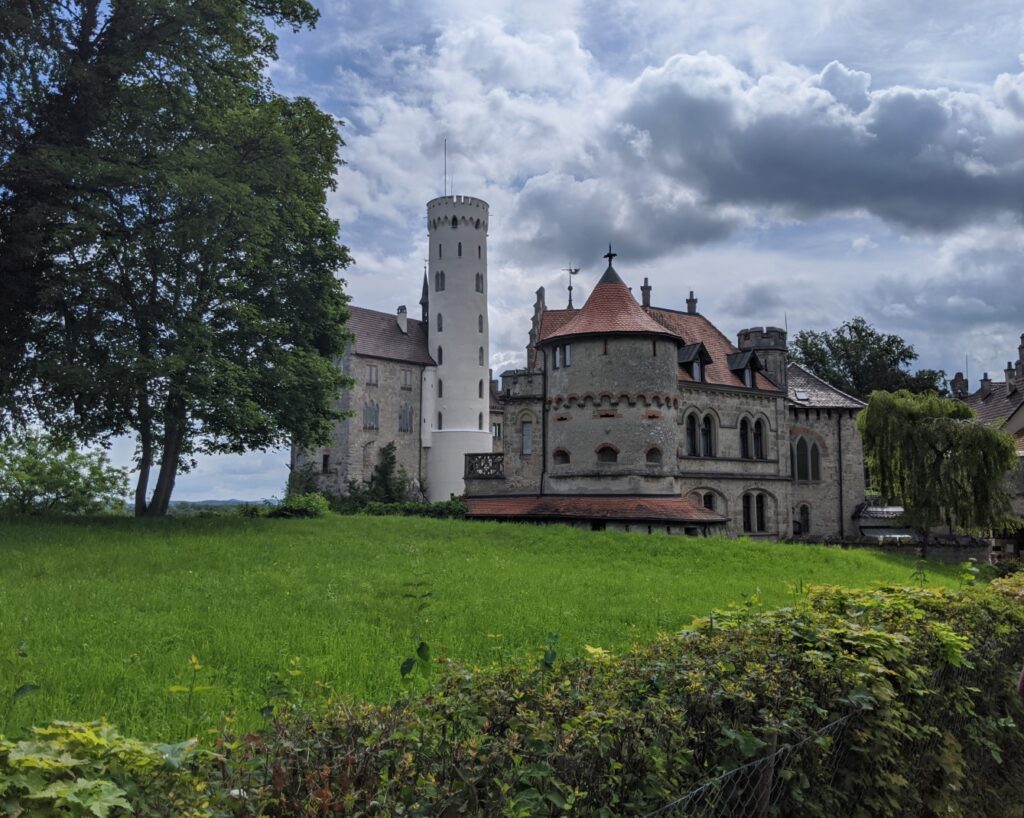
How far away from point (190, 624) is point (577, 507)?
72.2 ft

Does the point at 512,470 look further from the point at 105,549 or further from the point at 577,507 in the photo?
the point at 105,549

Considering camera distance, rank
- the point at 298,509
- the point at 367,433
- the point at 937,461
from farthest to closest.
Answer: the point at 367,433 → the point at 937,461 → the point at 298,509

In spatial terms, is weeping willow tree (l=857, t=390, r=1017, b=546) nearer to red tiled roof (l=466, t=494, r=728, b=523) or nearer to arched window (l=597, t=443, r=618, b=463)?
red tiled roof (l=466, t=494, r=728, b=523)

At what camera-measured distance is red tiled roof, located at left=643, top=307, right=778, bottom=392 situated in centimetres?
3938

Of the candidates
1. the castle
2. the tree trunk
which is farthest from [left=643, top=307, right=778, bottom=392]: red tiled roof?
the tree trunk

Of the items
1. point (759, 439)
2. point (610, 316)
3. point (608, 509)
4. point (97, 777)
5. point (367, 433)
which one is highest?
point (610, 316)

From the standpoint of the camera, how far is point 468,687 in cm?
455

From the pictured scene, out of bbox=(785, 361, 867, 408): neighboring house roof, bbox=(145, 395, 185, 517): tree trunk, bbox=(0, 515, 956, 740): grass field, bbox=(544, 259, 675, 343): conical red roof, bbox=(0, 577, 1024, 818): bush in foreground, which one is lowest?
bbox=(0, 515, 956, 740): grass field

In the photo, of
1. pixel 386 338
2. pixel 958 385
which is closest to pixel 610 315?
pixel 386 338

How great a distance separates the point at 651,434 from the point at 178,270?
18.4 meters

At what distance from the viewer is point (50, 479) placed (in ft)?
116

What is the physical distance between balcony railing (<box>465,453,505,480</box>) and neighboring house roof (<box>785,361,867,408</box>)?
17773 mm

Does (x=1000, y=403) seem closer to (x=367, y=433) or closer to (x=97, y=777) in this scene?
(x=367, y=433)

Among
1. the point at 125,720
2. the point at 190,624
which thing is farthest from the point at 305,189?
the point at 125,720
